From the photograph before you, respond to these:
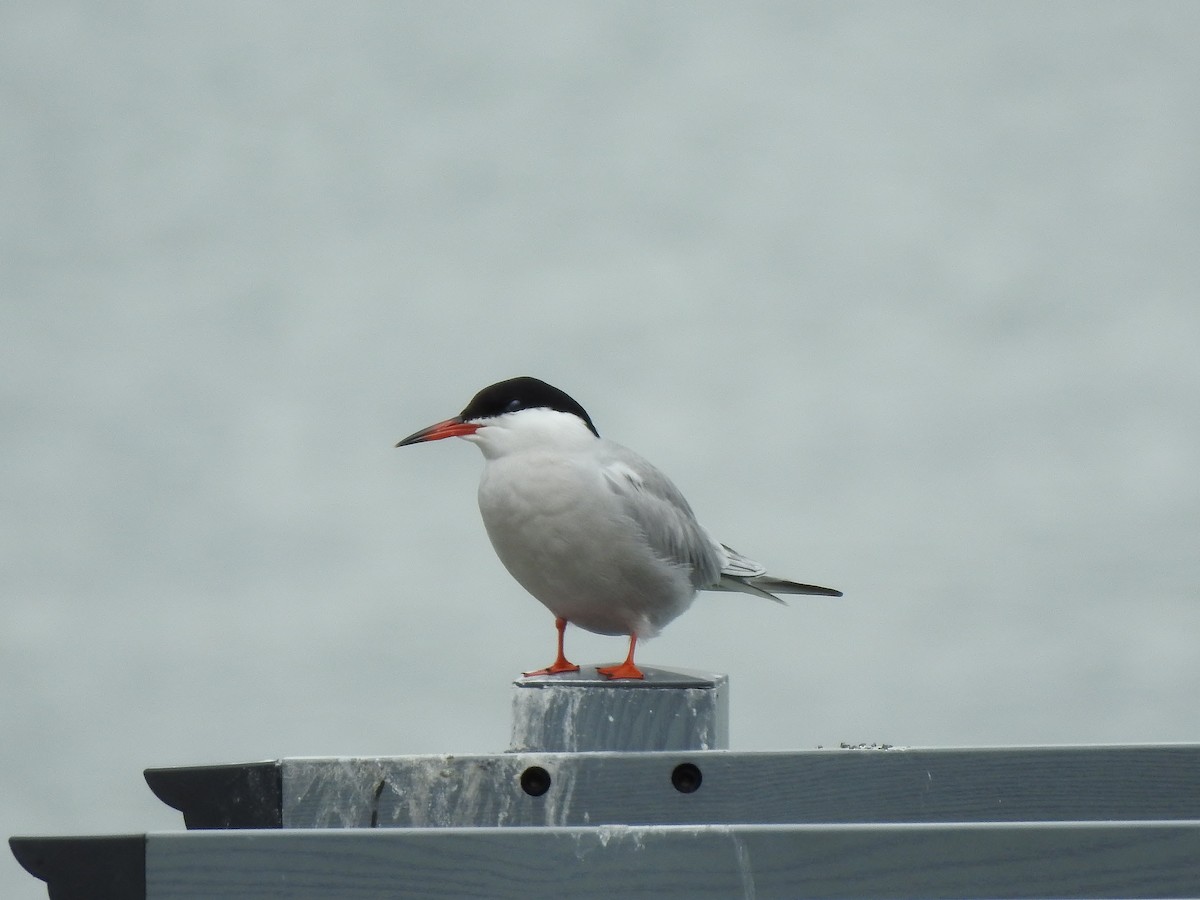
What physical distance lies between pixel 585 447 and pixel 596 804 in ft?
4.37

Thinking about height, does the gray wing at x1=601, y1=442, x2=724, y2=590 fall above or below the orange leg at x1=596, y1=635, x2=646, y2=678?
above

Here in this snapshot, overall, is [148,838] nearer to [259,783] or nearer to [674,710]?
[259,783]

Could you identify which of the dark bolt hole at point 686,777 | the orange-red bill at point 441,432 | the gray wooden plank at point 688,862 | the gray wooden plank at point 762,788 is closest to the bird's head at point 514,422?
the orange-red bill at point 441,432

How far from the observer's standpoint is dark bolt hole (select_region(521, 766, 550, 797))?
8.41 feet

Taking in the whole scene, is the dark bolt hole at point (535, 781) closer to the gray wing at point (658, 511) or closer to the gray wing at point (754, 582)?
the gray wing at point (658, 511)

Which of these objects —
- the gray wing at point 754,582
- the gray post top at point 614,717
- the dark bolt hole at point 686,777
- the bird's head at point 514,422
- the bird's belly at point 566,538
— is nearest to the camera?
the dark bolt hole at point 686,777

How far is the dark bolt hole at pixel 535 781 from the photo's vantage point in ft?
8.41

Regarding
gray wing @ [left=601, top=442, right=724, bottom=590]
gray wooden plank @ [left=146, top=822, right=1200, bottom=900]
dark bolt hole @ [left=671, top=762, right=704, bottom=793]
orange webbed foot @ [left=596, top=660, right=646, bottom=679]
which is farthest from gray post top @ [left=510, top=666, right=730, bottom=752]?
gray wooden plank @ [left=146, top=822, right=1200, bottom=900]

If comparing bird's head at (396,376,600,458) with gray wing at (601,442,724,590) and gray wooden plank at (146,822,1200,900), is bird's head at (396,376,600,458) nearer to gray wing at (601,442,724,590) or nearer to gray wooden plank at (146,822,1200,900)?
gray wing at (601,442,724,590)

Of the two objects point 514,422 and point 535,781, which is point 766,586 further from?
point 535,781

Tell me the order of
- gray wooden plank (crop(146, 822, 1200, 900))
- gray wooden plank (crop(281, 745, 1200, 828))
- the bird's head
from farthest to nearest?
1. the bird's head
2. gray wooden plank (crop(281, 745, 1200, 828))
3. gray wooden plank (crop(146, 822, 1200, 900))

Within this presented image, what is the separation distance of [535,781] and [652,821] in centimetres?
21

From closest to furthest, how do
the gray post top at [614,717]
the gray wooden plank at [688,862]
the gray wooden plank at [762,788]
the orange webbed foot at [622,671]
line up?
the gray wooden plank at [688,862] → the gray wooden plank at [762,788] → the gray post top at [614,717] → the orange webbed foot at [622,671]

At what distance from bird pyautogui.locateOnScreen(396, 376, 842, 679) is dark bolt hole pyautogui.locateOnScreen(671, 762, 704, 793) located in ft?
3.09
